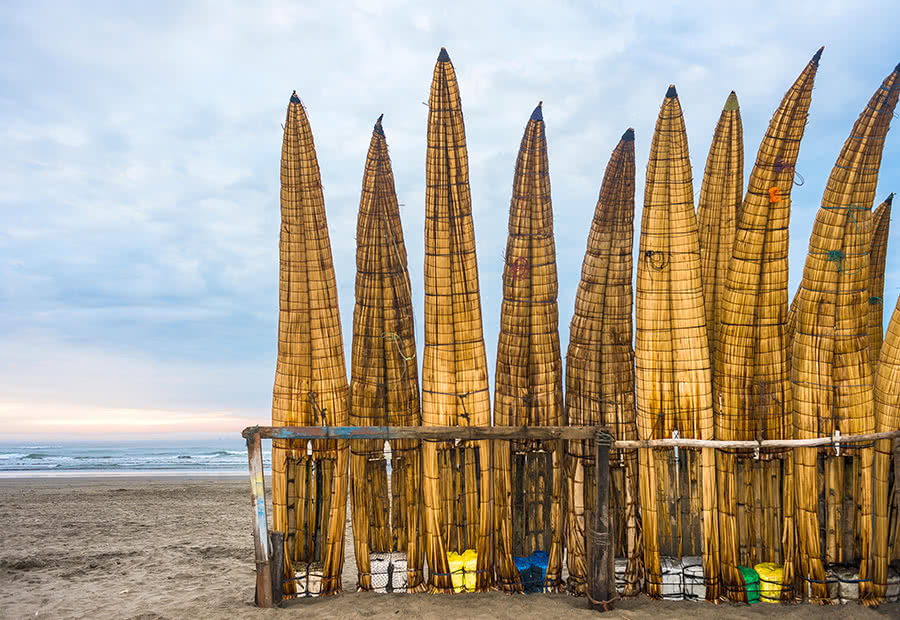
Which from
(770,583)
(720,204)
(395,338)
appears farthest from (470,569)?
(720,204)

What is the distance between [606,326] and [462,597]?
291 cm

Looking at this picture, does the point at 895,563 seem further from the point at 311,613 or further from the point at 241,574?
the point at 241,574

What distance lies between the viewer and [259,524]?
17.3ft

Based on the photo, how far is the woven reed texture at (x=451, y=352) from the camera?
5.47 m

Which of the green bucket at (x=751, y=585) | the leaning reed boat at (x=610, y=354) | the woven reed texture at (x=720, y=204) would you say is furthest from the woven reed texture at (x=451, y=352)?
the woven reed texture at (x=720, y=204)

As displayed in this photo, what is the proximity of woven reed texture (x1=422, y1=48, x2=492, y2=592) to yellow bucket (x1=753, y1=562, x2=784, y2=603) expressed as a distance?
2.53m

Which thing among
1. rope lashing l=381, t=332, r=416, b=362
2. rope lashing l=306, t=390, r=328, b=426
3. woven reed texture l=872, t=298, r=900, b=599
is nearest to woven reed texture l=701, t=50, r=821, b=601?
woven reed texture l=872, t=298, r=900, b=599

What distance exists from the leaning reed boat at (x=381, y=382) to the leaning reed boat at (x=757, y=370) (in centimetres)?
297

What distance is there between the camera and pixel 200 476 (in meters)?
23.8

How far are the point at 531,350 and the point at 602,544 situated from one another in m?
1.86

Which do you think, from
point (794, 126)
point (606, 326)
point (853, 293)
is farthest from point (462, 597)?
point (794, 126)

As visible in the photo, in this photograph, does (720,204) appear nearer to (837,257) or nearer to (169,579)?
(837,257)

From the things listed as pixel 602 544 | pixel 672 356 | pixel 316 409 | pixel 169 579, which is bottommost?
pixel 169 579

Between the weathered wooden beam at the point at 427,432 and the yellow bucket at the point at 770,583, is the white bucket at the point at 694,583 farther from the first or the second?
the weathered wooden beam at the point at 427,432
